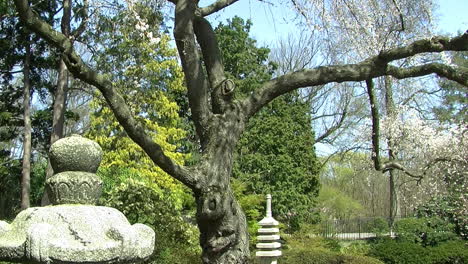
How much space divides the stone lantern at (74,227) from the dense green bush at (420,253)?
13.6 meters

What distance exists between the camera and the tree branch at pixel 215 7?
757 centimetres

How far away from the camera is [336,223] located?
2606 cm

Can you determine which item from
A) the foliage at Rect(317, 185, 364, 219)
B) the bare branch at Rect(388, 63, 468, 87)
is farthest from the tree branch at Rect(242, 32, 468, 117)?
the foliage at Rect(317, 185, 364, 219)

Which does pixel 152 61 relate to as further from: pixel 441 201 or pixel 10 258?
pixel 10 258

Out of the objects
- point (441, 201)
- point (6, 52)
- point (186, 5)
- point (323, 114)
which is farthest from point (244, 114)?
point (323, 114)

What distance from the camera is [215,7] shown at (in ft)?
25.2

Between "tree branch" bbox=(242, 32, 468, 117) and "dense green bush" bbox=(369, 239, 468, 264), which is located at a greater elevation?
"tree branch" bbox=(242, 32, 468, 117)

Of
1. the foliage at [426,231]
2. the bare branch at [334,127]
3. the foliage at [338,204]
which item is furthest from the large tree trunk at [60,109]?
the foliage at [338,204]

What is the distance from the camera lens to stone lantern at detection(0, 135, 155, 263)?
3.47m

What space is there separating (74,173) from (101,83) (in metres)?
2.48

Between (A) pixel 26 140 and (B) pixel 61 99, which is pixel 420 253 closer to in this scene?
(B) pixel 61 99

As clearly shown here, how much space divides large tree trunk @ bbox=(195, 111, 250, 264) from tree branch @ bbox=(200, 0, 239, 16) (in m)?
1.49

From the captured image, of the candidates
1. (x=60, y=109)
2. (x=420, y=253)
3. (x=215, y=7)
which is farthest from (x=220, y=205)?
(x=60, y=109)

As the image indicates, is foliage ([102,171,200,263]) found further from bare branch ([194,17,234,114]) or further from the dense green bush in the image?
the dense green bush
